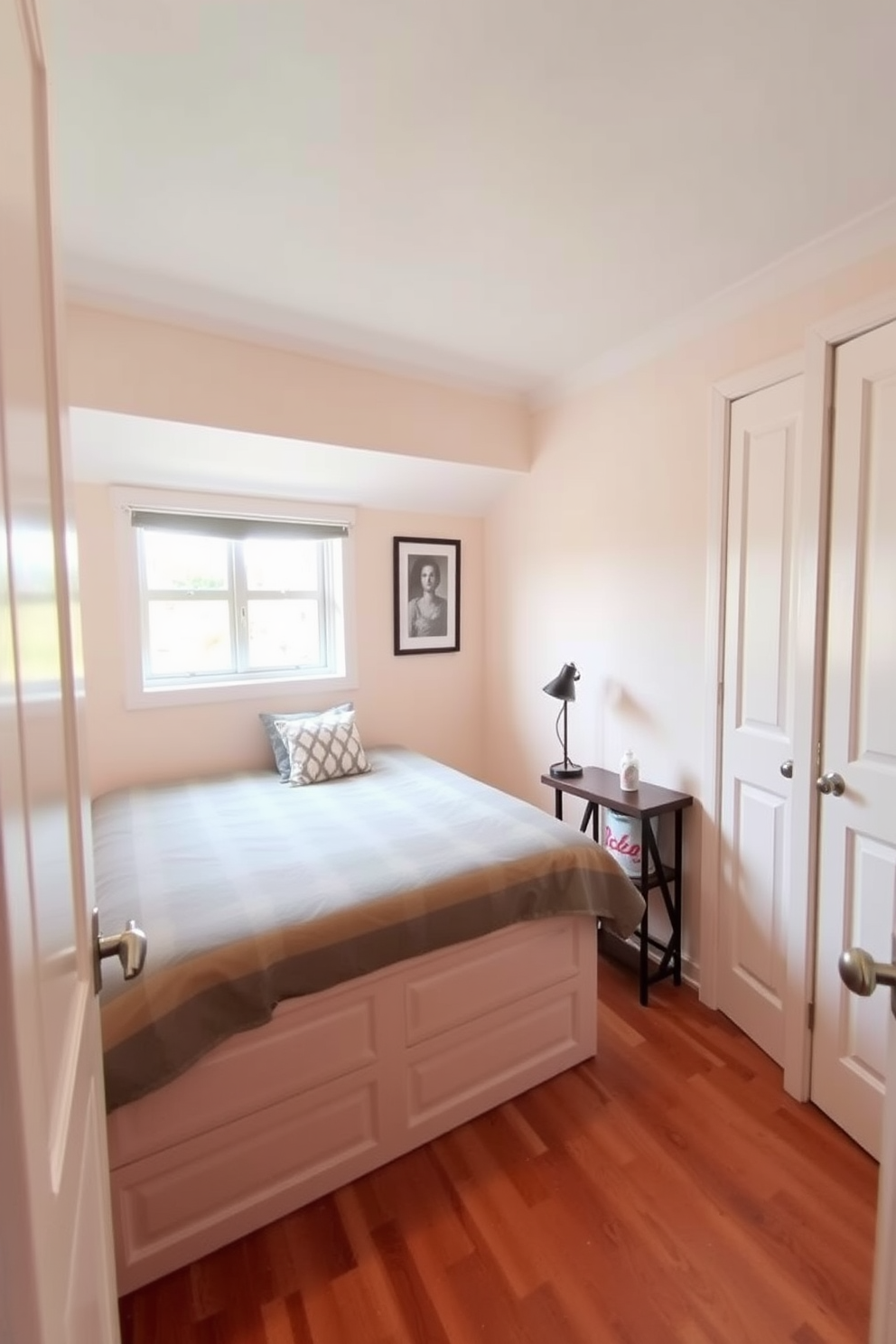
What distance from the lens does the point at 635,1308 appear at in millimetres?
1279

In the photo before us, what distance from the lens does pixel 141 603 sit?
2746 mm

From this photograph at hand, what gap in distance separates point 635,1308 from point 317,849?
1280mm

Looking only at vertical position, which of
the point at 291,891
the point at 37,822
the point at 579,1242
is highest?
the point at 37,822

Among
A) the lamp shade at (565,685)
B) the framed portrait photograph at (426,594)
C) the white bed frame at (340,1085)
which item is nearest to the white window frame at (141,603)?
the framed portrait photograph at (426,594)

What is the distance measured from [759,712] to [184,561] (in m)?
2.55

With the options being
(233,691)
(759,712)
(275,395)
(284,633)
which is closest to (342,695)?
(284,633)

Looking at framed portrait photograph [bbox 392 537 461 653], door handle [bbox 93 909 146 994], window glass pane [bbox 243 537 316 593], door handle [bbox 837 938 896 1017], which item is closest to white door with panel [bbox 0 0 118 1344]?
door handle [bbox 93 909 146 994]

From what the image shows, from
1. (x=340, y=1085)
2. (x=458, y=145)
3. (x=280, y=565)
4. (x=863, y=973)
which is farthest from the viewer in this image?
(x=280, y=565)

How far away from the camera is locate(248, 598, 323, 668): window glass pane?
3104mm

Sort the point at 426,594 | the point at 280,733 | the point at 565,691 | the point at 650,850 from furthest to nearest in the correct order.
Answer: the point at 426,594
the point at 280,733
the point at 565,691
the point at 650,850

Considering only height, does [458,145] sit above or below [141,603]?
above

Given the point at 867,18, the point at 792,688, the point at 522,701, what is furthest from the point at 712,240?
the point at 522,701

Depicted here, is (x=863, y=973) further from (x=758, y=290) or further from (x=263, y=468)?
(x=263, y=468)

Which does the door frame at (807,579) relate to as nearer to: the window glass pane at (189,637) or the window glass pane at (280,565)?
the window glass pane at (280,565)
